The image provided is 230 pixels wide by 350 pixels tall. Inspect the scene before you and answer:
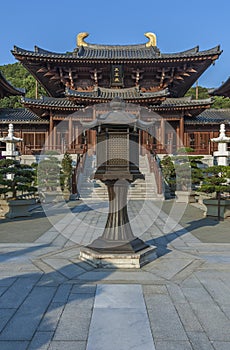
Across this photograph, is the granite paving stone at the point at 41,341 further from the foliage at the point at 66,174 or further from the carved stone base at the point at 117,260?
the foliage at the point at 66,174

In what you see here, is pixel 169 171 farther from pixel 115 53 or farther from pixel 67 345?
pixel 115 53

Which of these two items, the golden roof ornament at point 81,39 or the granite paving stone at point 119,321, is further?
the golden roof ornament at point 81,39

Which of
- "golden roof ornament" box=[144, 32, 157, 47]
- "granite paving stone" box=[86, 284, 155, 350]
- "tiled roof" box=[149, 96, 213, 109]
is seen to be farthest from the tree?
"golden roof ornament" box=[144, 32, 157, 47]

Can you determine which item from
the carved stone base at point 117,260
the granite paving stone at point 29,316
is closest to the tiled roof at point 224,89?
the carved stone base at point 117,260

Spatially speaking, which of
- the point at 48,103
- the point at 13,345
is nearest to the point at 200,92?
the point at 48,103

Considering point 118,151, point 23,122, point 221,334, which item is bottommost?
point 221,334

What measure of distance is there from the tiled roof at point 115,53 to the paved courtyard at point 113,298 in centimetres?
1968

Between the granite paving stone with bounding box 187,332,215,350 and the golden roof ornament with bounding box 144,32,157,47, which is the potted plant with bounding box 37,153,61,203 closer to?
the granite paving stone with bounding box 187,332,215,350

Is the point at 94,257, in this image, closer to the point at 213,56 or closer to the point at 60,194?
the point at 60,194

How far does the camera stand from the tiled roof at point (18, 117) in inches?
944

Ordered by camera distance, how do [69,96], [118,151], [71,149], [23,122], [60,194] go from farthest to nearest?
[23,122], [71,149], [69,96], [60,194], [118,151]

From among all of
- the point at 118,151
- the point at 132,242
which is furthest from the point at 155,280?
the point at 118,151

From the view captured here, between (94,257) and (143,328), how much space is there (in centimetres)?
215

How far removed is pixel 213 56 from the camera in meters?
23.2
